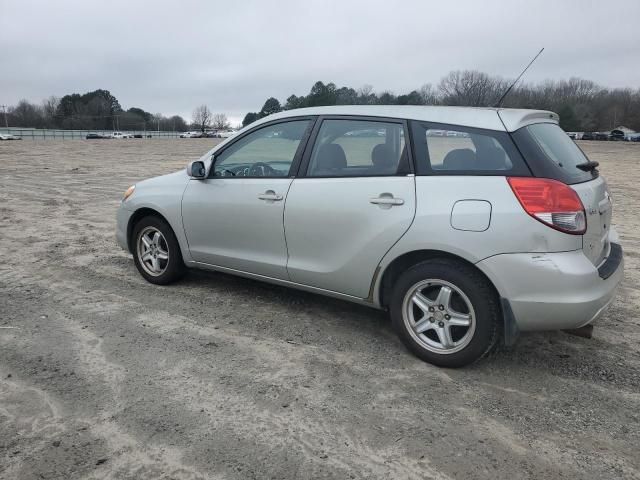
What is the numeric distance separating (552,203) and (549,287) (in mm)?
493

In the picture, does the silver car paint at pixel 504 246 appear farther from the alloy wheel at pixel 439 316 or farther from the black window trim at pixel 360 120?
the alloy wheel at pixel 439 316

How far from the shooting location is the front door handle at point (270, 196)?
13.5 feet

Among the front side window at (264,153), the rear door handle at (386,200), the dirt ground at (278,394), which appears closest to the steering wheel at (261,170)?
the front side window at (264,153)

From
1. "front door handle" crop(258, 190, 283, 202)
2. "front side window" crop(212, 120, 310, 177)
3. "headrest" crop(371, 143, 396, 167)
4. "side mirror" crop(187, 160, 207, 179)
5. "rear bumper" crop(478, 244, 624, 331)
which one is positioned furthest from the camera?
"side mirror" crop(187, 160, 207, 179)

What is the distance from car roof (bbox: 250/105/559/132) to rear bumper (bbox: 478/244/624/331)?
86 cm

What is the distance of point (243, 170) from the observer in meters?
4.55

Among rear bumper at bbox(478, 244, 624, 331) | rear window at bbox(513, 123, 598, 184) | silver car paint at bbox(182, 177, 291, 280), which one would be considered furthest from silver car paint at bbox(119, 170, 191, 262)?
rear window at bbox(513, 123, 598, 184)

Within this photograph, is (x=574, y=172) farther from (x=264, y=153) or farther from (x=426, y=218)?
(x=264, y=153)

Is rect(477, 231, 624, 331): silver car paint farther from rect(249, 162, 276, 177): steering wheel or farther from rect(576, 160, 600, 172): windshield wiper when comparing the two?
rect(249, 162, 276, 177): steering wheel

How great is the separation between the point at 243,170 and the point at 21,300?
2329 millimetres

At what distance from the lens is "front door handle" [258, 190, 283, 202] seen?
4.11m

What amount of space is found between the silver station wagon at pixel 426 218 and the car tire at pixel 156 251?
1.61 ft

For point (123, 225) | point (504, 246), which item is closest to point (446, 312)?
point (504, 246)

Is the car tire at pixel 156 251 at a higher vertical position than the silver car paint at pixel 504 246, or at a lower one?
lower
